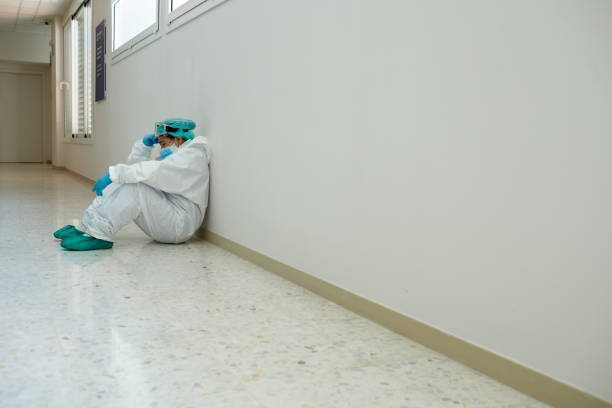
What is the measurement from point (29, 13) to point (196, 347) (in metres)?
11.1

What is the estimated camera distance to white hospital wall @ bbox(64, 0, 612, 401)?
1438 mm

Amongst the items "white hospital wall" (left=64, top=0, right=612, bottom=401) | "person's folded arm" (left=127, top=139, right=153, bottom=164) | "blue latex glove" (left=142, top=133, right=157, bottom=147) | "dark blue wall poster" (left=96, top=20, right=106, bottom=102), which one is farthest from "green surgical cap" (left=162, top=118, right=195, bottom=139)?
"dark blue wall poster" (left=96, top=20, right=106, bottom=102)

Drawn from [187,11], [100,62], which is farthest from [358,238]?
[100,62]

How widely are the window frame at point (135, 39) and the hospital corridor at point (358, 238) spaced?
1454 mm

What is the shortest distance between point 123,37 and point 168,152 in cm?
319

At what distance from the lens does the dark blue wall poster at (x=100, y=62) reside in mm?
7297

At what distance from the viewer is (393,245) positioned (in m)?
2.14

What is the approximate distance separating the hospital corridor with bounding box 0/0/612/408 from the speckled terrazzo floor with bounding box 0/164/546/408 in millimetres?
10

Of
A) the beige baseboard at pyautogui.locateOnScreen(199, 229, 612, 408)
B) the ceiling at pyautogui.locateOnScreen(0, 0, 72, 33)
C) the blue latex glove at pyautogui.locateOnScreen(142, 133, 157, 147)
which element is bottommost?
the beige baseboard at pyautogui.locateOnScreen(199, 229, 612, 408)

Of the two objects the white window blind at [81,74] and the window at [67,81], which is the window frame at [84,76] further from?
the window at [67,81]

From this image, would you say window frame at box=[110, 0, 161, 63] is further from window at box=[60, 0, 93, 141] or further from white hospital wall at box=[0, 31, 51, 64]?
white hospital wall at box=[0, 31, 51, 64]

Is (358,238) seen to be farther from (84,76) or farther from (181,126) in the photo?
(84,76)

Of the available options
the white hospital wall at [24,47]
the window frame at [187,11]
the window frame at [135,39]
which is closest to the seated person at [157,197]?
the window frame at [187,11]

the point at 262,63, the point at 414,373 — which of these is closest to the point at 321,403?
the point at 414,373
